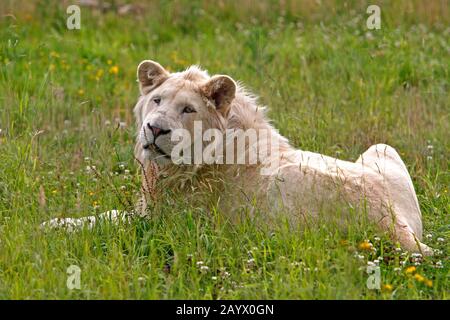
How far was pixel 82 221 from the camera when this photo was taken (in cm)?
689

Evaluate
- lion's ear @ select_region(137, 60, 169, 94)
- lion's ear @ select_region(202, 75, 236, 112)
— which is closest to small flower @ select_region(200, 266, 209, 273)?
lion's ear @ select_region(202, 75, 236, 112)

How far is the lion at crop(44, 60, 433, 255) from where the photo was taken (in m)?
6.79

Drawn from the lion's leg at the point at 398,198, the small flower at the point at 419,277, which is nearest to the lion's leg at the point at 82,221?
the lion's leg at the point at 398,198

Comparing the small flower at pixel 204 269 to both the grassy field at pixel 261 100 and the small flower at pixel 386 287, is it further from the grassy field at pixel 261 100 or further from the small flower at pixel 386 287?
the small flower at pixel 386 287

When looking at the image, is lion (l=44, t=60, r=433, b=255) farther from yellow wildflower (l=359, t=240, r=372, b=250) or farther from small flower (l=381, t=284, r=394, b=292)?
small flower (l=381, t=284, r=394, b=292)

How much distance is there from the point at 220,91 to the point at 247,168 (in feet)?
2.05

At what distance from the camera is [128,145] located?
9109 mm

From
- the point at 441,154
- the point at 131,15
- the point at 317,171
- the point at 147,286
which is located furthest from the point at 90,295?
the point at 131,15

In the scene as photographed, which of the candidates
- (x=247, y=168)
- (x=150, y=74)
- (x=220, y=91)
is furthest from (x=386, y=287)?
(x=150, y=74)

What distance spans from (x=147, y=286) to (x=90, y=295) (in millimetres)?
361

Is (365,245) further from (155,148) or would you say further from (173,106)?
(173,106)

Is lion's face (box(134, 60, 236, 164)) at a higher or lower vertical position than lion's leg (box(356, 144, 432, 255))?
higher

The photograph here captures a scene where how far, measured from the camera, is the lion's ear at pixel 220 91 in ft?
23.5

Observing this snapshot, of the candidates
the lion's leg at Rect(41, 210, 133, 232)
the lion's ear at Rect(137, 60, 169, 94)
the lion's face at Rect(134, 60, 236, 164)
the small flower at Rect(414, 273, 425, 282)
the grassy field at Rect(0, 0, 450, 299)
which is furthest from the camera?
the lion's ear at Rect(137, 60, 169, 94)
